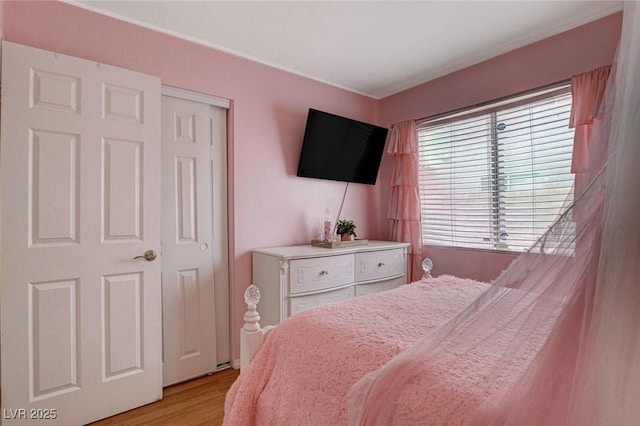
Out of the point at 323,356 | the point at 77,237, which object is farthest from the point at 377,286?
the point at 77,237

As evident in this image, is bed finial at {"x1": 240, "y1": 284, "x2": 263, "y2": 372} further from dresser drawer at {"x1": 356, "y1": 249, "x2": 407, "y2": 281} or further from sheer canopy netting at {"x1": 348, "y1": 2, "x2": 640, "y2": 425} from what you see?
dresser drawer at {"x1": 356, "y1": 249, "x2": 407, "y2": 281}

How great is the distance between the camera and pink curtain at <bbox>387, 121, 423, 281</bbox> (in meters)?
3.14

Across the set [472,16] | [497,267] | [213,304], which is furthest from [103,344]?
[472,16]

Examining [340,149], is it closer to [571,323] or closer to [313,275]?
[313,275]

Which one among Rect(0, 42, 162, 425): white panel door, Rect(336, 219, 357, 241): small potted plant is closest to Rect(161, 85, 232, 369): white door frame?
Rect(0, 42, 162, 425): white panel door

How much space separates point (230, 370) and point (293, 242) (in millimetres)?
1168

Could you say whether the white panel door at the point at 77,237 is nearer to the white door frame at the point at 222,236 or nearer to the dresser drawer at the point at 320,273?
the white door frame at the point at 222,236

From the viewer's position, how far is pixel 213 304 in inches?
98.0

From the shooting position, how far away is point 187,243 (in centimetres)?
239

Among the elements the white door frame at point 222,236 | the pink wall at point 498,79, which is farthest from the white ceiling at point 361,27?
the white door frame at point 222,236

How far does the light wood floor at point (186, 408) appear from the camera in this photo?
74.4 inches

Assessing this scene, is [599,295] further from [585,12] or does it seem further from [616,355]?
[585,12]

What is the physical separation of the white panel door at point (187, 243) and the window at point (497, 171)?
2092mm

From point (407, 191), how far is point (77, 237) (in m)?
2.70
